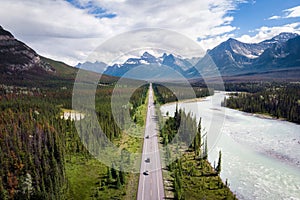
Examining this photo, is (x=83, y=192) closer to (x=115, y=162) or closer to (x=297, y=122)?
(x=115, y=162)

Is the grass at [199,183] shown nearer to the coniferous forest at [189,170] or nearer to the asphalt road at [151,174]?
the coniferous forest at [189,170]

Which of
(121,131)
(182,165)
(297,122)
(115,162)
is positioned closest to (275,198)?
(182,165)

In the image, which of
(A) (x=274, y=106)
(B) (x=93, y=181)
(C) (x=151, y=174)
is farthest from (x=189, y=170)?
(A) (x=274, y=106)

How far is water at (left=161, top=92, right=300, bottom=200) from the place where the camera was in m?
46.3

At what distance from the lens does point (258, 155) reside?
64312mm

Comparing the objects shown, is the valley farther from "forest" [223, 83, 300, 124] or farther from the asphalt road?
"forest" [223, 83, 300, 124]

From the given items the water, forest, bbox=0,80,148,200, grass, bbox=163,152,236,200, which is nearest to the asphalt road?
grass, bbox=163,152,236,200

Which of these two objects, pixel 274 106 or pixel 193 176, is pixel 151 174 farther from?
pixel 274 106

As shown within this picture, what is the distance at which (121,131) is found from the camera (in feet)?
276

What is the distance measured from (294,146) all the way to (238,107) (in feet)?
244

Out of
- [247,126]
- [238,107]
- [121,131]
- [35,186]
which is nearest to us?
[35,186]

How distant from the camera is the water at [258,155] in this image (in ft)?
152

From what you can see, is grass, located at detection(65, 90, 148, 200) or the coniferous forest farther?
the coniferous forest

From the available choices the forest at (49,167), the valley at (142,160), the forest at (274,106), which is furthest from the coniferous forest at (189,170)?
the forest at (274,106)
